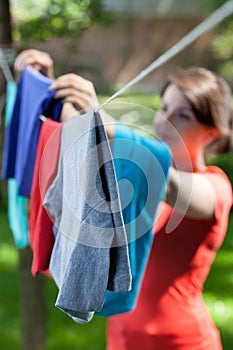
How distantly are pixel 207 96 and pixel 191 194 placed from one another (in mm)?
451

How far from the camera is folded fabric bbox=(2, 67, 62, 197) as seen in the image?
187 cm

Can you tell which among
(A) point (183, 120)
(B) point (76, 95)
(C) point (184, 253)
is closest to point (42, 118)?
(B) point (76, 95)

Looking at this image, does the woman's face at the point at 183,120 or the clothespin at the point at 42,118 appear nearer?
the clothespin at the point at 42,118

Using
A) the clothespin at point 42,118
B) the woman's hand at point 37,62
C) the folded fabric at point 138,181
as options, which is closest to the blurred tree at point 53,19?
the woman's hand at point 37,62

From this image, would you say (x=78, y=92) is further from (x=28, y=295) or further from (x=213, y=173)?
(x=28, y=295)

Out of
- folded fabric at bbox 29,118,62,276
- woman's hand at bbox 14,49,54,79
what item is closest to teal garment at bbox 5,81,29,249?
woman's hand at bbox 14,49,54,79

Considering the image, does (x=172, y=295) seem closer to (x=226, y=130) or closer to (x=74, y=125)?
(x=226, y=130)

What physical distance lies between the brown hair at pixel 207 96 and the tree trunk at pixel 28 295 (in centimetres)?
84

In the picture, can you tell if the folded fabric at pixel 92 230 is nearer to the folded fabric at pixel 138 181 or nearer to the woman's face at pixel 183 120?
the folded fabric at pixel 138 181

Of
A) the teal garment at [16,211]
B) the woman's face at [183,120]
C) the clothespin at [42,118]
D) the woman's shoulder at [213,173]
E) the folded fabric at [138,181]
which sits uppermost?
the folded fabric at [138,181]

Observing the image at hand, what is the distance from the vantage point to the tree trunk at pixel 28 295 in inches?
109

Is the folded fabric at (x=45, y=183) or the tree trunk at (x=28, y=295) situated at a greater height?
the folded fabric at (x=45, y=183)

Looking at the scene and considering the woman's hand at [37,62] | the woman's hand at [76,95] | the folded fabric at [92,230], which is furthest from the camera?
the woman's hand at [37,62]

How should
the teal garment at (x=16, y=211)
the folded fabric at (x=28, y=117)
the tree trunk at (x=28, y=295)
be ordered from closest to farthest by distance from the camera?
1. the folded fabric at (x=28, y=117)
2. the teal garment at (x=16, y=211)
3. the tree trunk at (x=28, y=295)
